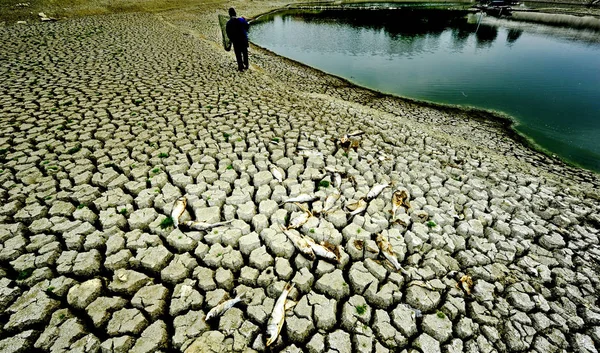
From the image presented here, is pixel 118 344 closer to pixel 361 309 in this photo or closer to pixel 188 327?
pixel 188 327

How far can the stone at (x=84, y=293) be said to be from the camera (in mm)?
2328

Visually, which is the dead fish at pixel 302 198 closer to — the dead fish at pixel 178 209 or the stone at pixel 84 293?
the dead fish at pixel 178 209

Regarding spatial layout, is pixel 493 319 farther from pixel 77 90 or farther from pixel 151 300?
pixel 77 90

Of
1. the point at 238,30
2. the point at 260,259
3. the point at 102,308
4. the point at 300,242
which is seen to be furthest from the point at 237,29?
the point at 102,308

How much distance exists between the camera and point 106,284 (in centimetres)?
249

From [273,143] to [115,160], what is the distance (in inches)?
92.1

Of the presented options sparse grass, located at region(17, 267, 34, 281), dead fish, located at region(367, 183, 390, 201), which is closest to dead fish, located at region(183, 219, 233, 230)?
sparse grass, located at region(17, 267, 34, 281)

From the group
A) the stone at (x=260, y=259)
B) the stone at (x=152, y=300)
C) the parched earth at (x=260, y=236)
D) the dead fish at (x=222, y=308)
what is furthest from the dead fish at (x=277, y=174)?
→ the stone at (x=152, y=300)

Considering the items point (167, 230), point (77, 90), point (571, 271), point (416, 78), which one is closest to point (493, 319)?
point (571, 271)

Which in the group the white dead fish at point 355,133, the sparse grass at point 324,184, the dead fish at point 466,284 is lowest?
the dead fish at point 466,284

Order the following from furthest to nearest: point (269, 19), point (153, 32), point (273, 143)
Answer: point (269, 19)
point (153, 32)
point (273, 143)

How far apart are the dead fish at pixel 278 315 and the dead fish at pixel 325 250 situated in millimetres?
447

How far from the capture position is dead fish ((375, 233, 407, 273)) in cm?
283

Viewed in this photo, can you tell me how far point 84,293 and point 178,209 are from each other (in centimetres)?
113
